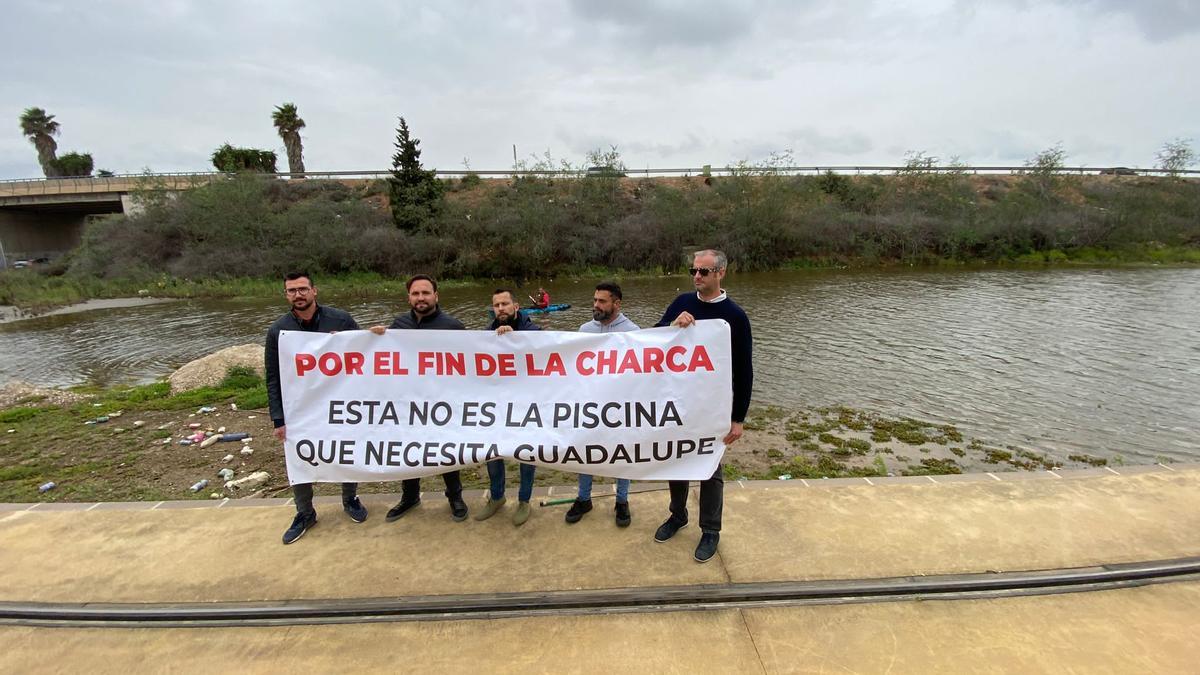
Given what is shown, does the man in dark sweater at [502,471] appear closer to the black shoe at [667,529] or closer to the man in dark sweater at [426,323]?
the man in dark sweater at [426,323]

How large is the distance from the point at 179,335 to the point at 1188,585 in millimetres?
23305

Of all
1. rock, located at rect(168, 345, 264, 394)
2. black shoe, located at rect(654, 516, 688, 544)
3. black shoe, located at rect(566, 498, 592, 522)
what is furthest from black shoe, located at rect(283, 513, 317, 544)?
rock, located at rect(168, 345, 264, 394)

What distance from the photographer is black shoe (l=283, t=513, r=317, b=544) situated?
3.90 meters

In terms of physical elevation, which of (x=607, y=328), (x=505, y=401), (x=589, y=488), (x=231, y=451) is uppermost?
(x=607, y=328)

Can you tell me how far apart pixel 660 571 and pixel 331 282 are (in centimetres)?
3172

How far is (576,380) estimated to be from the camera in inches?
153

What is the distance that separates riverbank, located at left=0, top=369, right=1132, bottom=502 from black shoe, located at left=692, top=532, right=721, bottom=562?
4.95ft

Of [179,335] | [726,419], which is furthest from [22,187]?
[726,419]

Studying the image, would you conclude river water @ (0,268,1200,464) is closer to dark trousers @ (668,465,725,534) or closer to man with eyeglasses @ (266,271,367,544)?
dark trousers @ (668,465,725,534)

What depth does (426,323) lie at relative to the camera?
13.7 ft

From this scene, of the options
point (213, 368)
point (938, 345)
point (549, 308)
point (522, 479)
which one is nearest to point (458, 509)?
point (522, 479)

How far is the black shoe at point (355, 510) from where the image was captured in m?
4.20

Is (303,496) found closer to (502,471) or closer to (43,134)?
(502,471)

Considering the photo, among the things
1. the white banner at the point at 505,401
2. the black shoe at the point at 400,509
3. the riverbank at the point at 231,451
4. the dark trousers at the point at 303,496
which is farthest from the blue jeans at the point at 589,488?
the dark trousers at the point at 303,496
